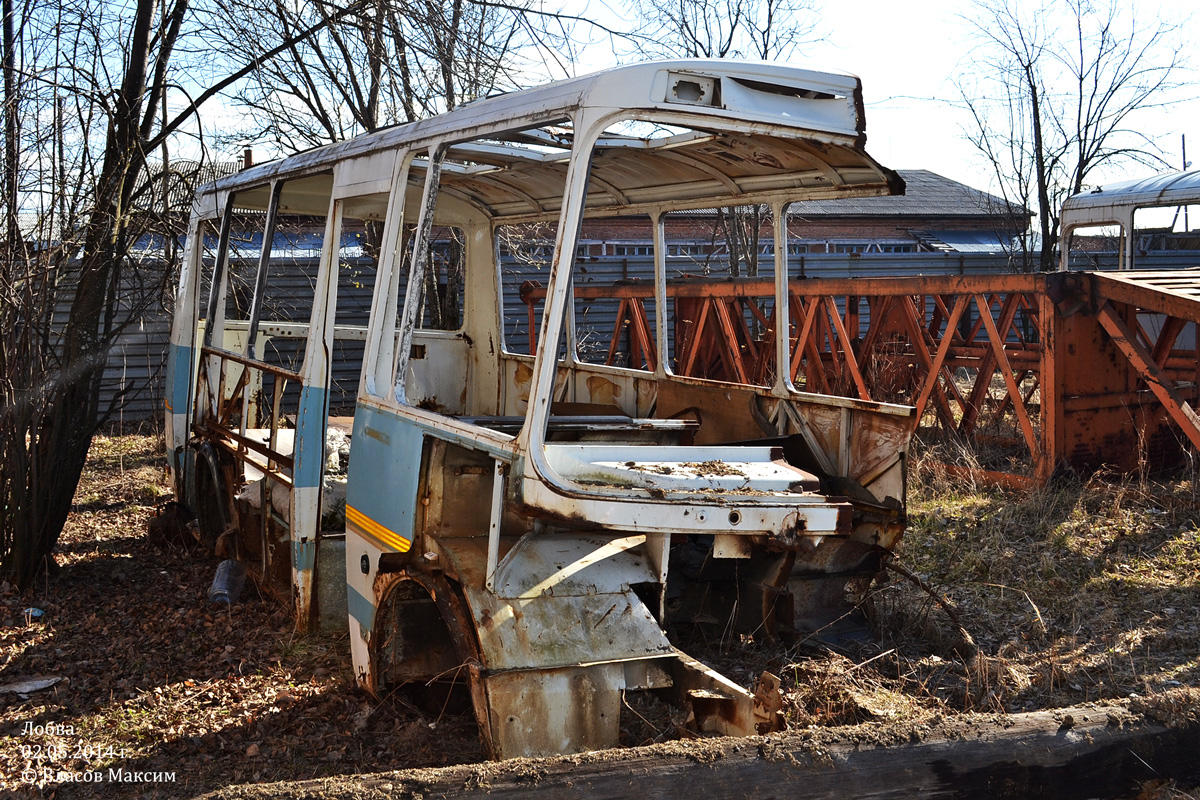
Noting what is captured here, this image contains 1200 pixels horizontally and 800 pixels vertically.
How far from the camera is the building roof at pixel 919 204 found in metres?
28.1

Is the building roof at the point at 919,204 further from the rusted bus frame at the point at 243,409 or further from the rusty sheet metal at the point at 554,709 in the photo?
the rusty sheet metal at the point at 554,709

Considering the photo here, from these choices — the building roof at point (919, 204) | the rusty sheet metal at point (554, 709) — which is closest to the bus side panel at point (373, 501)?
the rusty sheet metal at point (554, 709)

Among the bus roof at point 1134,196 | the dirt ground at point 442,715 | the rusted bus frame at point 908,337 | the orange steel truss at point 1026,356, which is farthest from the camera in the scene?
the bus roof at point 1134,196

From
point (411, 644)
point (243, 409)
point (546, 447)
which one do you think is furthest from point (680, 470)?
point (243, 409)

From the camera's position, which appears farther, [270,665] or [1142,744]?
[270,665]

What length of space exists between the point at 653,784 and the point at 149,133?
620 centimetres

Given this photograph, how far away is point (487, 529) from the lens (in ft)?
12.7

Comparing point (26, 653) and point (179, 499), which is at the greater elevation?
point (179, 499)

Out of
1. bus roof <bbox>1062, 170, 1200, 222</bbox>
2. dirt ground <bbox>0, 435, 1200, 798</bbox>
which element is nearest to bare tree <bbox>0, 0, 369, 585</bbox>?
dirt ground <bbox>0, 435, 1200, 798</bbox>

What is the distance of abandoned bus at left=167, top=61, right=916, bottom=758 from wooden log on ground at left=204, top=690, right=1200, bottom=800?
0.23 metres

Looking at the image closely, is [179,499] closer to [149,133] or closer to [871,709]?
[149,133]

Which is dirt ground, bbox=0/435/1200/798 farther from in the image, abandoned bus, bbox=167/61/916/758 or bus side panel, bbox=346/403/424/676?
bus side panel, bbox=346/403/424/676

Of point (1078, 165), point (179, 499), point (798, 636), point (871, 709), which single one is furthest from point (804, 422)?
point (1078, 165)

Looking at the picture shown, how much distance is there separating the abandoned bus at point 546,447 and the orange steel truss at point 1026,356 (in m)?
1.21
